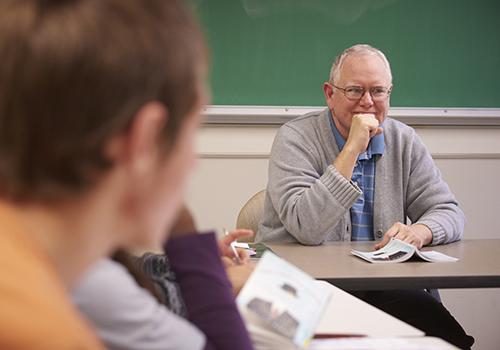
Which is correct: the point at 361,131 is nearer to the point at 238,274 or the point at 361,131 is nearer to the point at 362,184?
the point at 362,184

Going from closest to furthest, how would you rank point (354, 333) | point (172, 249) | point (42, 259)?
point (42, 259) < point (172, 249) < point (354, 333)

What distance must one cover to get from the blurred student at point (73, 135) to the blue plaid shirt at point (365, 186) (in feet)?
7.39

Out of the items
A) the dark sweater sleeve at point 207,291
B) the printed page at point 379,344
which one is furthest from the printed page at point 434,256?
the dark sweater sleeve at point 207,291

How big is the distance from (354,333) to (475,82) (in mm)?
2855

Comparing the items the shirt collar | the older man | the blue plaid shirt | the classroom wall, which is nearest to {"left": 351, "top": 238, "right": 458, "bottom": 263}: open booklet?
the older man

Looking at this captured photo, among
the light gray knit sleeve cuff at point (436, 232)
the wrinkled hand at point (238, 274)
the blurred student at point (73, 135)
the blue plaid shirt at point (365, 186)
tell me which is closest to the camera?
the blurred student at point (73, 135)

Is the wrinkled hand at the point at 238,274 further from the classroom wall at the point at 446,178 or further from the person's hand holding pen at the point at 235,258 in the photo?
the classroom wall at the point at 446,178

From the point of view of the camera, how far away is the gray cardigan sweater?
2539mm

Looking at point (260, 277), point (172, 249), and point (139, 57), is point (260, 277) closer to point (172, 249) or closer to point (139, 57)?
point (172, 249)

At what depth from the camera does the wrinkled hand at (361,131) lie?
105 inches

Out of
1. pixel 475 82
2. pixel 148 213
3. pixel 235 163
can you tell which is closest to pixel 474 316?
pixel 475 82

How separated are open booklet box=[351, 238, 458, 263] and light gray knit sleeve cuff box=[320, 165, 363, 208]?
0.22 m

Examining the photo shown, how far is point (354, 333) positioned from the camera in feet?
4.46

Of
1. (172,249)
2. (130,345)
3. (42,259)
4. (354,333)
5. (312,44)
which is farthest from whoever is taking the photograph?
(312,44)
